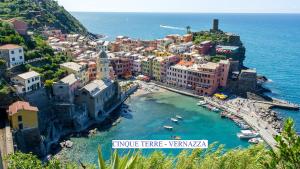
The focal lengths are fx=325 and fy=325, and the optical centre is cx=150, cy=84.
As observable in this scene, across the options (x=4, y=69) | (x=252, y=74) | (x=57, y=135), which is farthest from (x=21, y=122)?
(x=252, y=74)

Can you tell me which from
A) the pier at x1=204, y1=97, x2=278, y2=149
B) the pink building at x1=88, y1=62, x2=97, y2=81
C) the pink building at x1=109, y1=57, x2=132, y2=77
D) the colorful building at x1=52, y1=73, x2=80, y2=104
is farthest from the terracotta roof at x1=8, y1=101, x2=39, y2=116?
the pink building at x1=109, y1=57, x2=132, y2=77

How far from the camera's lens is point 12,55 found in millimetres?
44031

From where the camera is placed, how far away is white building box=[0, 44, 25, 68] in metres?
43.4

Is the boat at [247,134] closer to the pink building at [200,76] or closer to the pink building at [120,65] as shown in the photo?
the pink building at [200,76]

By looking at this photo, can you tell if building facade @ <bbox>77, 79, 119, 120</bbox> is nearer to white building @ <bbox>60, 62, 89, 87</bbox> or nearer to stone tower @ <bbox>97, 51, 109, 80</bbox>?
stone tower @ <bbox>97, 51, 109, 80</bbox>

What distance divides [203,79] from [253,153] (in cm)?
4260

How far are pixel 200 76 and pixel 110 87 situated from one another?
1657 centimetres

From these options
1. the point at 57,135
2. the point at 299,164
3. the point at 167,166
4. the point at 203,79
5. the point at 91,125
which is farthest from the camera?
the point at 203,79

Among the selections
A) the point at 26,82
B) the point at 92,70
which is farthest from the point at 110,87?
the point at 26,82

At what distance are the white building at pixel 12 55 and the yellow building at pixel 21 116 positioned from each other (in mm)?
10627

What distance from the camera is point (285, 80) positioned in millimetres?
69000

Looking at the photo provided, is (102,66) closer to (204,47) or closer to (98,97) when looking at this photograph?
(98,97)

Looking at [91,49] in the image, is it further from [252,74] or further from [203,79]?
[252,74]

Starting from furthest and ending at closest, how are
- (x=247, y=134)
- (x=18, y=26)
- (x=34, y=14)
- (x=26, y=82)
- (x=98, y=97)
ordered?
(x=34, y=14), (x=18, y=26), (x=98, y=97), (x=247, y=134), (x=26, y=82)
